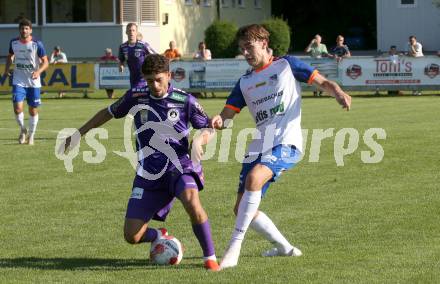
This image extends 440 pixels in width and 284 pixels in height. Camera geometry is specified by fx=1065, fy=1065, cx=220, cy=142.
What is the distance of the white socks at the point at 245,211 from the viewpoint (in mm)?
8164

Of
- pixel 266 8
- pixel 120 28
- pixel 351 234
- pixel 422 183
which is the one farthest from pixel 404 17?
pixel 351 234

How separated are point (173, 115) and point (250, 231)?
74.0 inches

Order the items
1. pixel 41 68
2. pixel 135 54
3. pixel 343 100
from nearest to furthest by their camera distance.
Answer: pixel 343 100, pixel 41 68, pixel 135 54

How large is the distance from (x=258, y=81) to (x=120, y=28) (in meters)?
40.2

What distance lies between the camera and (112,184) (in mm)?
13383

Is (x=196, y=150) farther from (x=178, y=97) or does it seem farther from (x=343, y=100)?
(x=343, y=100)

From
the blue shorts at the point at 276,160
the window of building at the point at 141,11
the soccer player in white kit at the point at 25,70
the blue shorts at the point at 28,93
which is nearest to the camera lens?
the blue shorts at the point at 276,160

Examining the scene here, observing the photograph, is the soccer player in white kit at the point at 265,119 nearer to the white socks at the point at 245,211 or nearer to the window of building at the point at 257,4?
the white socks at the point at 245,211

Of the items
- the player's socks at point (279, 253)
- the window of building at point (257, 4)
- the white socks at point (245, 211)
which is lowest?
the player's socks at point (279, 253)

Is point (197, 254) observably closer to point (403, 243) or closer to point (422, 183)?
point (403, 243)

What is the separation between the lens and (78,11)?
49.0 metres

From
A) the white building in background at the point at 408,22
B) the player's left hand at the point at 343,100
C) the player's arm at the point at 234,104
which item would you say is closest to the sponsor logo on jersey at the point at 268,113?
the player's arm at the point at 234,104

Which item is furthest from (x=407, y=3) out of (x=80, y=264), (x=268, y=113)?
(x=80, y=264)

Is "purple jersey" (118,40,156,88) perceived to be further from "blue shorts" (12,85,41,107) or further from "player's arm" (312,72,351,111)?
"player's arm" (312,72,351,111)
